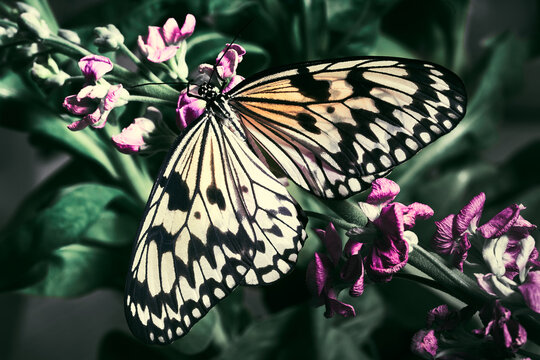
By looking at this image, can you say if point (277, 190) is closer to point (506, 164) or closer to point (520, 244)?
point (520, 244)

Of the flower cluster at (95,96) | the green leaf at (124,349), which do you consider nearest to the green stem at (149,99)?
the flower cluster at (95,96)

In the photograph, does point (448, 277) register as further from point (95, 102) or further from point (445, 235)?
point (95, 102)

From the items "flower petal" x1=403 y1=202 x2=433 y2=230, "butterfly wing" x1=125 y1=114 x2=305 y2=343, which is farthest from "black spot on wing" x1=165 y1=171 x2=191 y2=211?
"flower petal" x1=403 y1=202 x2=433 y2=230

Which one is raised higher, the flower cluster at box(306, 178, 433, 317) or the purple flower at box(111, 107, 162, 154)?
the purple flower at box(111, 107, 162, 154)

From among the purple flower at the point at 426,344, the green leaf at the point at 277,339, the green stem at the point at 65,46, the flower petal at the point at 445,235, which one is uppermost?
the green stem at the point at 65,46

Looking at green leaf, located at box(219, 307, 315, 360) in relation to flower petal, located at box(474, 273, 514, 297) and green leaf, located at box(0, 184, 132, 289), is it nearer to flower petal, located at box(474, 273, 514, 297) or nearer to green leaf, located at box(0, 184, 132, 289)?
green leaf, located at box(0, 184, 132, 289)

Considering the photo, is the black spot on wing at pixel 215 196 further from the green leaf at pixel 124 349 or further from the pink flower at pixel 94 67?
the green leaf at pixel 124 349

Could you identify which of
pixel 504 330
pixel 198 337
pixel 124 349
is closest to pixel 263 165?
pixel 504 330
